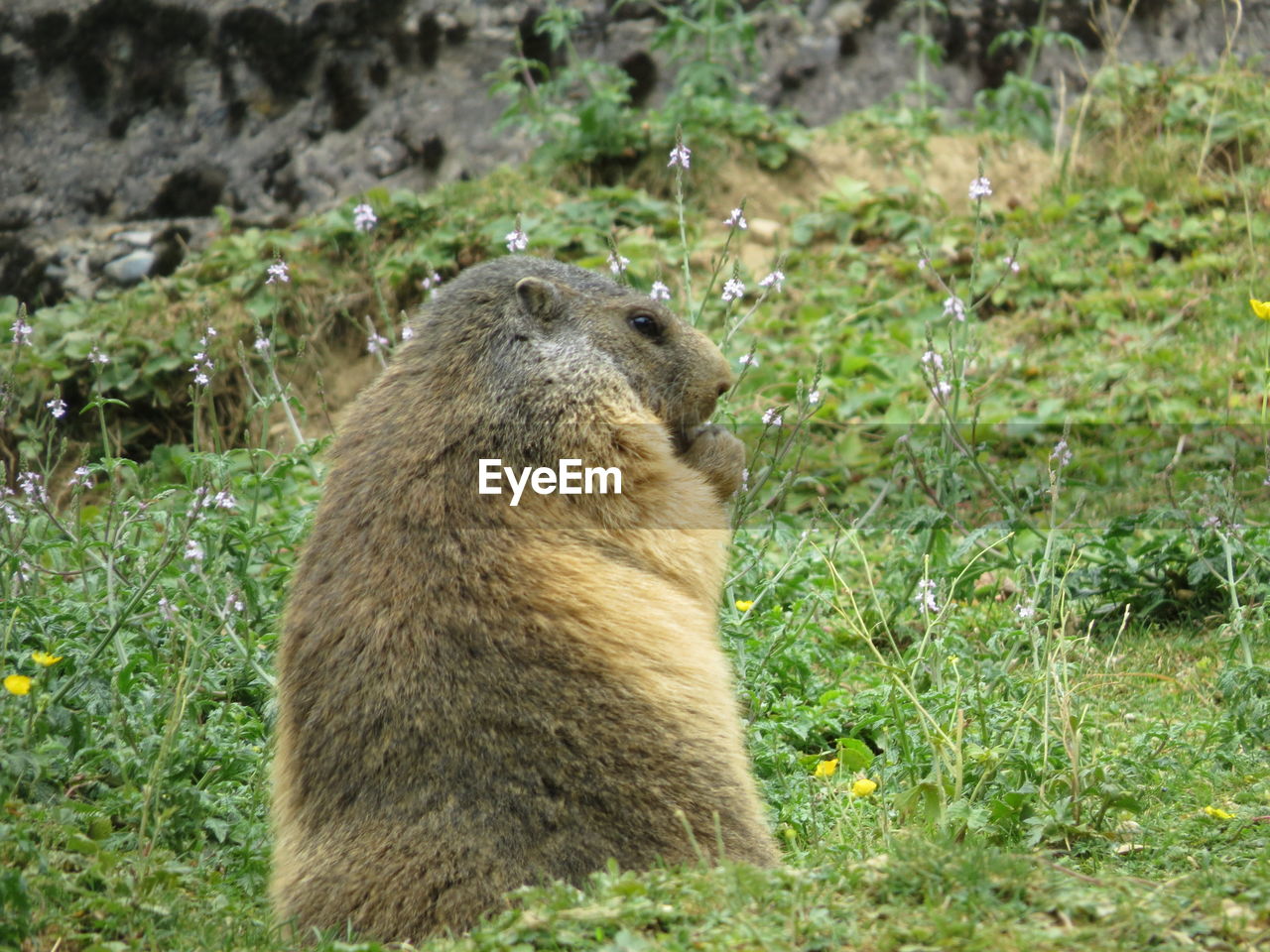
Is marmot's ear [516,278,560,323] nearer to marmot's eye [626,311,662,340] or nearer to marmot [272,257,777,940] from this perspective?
marmot [272,257,777,940]

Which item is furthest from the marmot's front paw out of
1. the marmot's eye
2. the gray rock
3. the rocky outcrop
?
the gray rock

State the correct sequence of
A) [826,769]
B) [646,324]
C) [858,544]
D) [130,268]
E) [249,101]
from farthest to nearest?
[249,101] < [130,268] < [858,544] < [646,324] < [826,769]

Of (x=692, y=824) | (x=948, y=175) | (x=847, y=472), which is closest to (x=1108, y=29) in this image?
(x=948, y=175)

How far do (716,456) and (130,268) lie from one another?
6096 mm

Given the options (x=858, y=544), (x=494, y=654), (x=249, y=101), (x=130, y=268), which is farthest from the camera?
(x=249, y=101)

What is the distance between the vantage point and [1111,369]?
8.12 meters

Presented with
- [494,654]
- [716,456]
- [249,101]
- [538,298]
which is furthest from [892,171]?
[494,654]

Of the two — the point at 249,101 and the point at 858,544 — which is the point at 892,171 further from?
the point at 858,544

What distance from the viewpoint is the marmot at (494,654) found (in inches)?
132

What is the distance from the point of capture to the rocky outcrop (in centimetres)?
922

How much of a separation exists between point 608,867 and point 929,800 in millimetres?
1123

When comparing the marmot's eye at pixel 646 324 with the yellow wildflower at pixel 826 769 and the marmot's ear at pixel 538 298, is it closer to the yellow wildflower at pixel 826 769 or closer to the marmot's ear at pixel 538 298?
the marmot's ear at pixel 538 298

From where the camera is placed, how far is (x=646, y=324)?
4516 mm

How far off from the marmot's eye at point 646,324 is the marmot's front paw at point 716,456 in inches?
13.4
